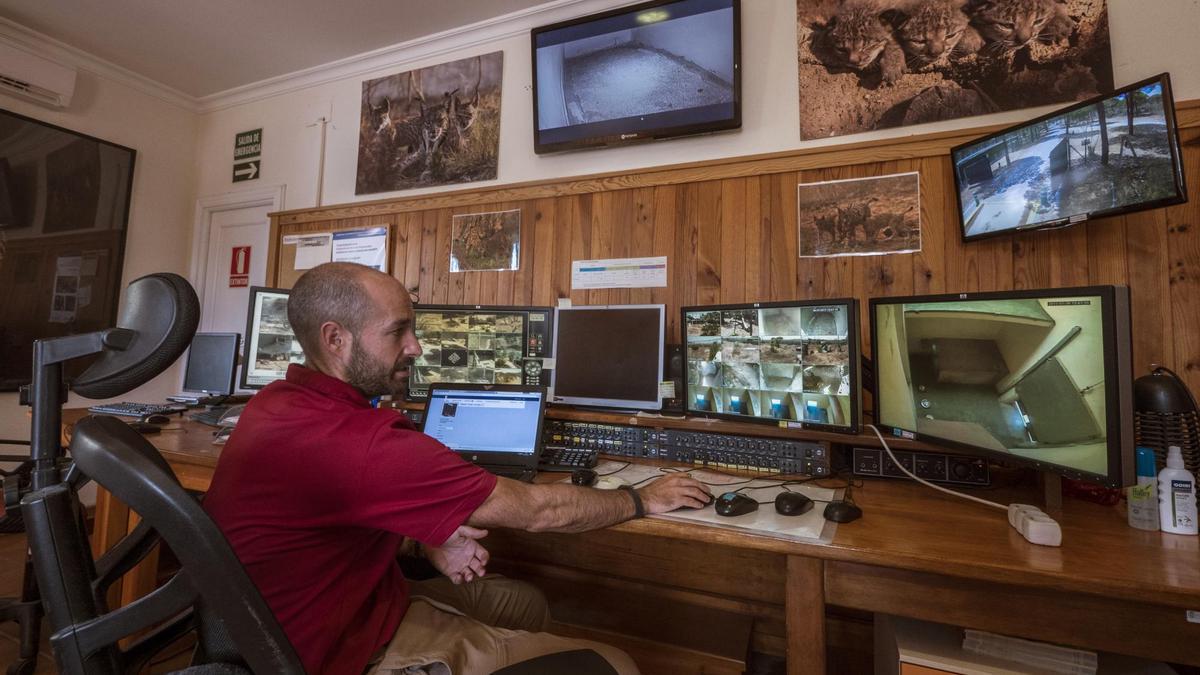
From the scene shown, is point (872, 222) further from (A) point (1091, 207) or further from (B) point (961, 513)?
(B) point (961, 513)

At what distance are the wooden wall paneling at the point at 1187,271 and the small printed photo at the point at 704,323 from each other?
4.28 ft

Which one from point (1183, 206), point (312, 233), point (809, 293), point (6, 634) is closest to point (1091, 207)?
point (1183, 206)

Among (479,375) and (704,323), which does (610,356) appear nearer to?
(704,323)

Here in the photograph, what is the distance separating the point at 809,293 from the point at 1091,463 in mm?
987

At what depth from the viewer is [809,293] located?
1.86 m

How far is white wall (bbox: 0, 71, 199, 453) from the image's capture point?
3039mm

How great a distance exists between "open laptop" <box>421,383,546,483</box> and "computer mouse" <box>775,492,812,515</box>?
713 mm

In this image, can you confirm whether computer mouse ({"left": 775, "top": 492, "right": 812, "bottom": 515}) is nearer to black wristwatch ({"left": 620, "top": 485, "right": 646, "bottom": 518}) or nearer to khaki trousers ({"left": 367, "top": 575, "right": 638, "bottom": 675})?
black wristwatch ({"left": 620, "top": 485, "right": 646, "bottom": 518})

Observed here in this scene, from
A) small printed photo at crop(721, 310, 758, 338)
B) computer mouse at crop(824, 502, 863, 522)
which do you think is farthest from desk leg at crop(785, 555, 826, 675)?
small printed photo at crop(721, 310, 758, 338)

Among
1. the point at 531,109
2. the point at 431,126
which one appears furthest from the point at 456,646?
the point at 431,126

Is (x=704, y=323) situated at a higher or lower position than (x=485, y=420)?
higher

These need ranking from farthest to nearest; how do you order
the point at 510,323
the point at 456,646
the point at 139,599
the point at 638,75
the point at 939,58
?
the point at 638,75 → the point at 510,323 → the point at 939,58 → the point at 456,646 → the point at 139,599

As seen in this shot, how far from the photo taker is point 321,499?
0.84m

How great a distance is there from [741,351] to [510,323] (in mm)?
894
